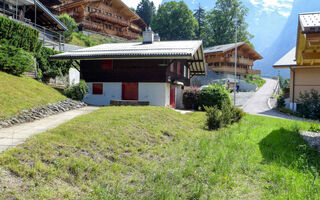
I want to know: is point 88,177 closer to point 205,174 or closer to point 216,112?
point 205,174

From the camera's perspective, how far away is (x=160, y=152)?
748 cm

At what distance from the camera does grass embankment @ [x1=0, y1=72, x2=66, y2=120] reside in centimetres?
956

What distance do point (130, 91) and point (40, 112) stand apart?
841 centimetres

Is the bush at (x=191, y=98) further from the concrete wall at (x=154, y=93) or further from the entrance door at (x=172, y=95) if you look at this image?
the concrete wall at (x=154, y=93)

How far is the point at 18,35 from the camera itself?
17.3 meters

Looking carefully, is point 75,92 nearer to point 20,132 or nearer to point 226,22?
point 20,132

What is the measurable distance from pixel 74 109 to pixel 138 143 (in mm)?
7732

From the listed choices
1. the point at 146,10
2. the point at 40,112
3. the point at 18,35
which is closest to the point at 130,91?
the point at 40,112

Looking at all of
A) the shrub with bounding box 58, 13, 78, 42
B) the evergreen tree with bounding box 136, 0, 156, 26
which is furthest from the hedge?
the evergreen tree with bounding box 136, 0, 156, 26

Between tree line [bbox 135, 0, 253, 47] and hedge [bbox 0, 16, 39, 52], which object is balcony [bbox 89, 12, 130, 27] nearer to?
tree line [bbox 135, 0, 253, 47]

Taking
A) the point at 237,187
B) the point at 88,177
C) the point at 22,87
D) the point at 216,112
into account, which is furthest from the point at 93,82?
the point at 237,187

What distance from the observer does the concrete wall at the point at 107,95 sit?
61.8ft

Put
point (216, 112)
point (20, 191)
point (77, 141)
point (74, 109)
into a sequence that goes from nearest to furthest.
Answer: point (20, 191) → point (77, 141) → point (216, 112) → point (74, 109)

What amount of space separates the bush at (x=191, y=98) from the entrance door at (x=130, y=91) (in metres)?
4.82
